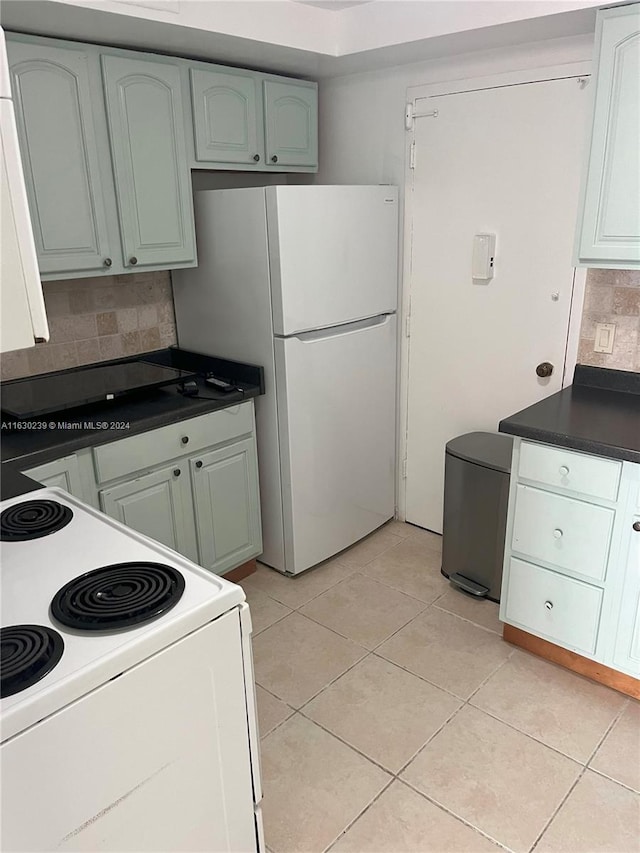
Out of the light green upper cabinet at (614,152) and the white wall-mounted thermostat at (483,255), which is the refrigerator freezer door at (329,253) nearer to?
the white wall-mounted thermostat at (483,255)

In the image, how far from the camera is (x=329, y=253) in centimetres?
268

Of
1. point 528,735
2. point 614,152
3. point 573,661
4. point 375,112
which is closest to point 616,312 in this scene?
point 614,152

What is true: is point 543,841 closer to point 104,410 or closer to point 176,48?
point 104,410

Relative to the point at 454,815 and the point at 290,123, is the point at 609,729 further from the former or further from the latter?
the point at 290,123

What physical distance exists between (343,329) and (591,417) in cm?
112

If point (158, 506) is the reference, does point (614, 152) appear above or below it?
above

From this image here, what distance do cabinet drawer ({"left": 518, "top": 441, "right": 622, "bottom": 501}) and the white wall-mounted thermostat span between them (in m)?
0.95

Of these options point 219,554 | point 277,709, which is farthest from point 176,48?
point 277,709

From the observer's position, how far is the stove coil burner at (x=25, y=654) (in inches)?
40.5

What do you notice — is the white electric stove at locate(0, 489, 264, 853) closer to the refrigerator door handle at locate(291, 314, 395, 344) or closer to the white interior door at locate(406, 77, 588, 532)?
the refrigerator door handle at locate(291, 314, 395, 344)

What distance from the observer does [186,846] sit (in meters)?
1.33

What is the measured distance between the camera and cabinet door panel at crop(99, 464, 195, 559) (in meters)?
2.37

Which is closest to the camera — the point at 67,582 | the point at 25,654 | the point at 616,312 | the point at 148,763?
the point at 25,654

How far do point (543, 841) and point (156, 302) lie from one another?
252cm
